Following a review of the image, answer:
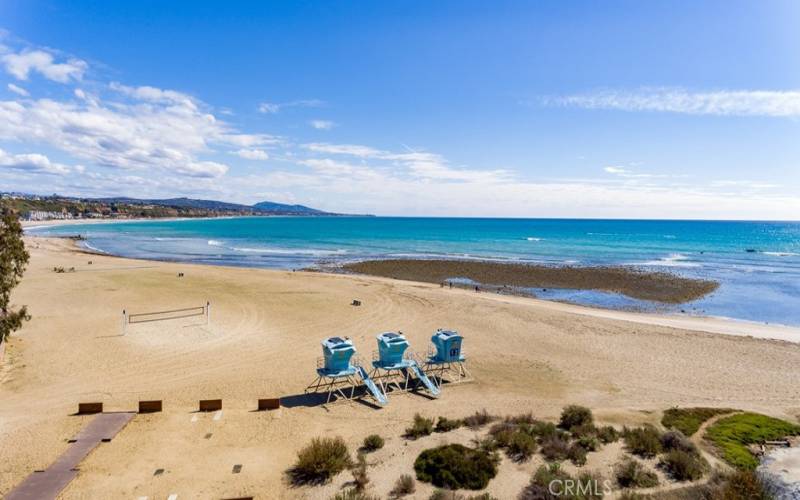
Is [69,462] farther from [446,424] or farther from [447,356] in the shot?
[447,356]

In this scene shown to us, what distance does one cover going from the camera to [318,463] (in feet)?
34.1

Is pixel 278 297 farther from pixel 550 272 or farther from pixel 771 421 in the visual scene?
pixel 550 272

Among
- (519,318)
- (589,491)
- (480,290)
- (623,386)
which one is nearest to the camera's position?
(589,491)

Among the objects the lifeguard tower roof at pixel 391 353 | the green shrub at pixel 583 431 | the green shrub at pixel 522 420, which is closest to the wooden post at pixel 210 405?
the lifeguard tower roof at pixel 391 353

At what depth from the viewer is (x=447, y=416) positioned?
14016 mm

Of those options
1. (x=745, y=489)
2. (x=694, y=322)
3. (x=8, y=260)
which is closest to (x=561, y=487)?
(x=745, y=489)

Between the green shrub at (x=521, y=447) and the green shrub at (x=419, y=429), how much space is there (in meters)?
2.25

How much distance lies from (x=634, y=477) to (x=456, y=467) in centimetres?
402

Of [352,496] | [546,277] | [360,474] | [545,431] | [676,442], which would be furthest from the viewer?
[546,277]

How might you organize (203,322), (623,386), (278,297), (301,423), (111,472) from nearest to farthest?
(111,472), (301,423), (623,386), (203,322), (278,297)

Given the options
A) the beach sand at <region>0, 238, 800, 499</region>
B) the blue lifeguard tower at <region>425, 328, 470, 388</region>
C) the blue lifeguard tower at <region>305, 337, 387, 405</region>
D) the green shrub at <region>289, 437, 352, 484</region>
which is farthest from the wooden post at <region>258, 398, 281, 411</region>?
the blue lifeguard tower at <region>425, 328, 470, 388</region>

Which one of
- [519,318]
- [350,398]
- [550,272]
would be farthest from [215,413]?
[550,272]

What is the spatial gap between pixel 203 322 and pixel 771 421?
24.9m

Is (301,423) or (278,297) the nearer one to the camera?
(301,423)
